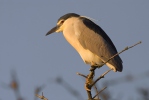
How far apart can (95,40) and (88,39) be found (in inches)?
5.5

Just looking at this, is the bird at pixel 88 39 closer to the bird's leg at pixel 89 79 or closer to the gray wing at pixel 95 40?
the gray wing at pixel 95 40

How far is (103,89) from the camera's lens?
2.66 meters

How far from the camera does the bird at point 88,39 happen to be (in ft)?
17.8

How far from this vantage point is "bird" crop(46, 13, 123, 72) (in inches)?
214

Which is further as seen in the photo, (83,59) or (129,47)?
(83,59)

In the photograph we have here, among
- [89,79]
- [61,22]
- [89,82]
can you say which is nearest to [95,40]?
[61,22]

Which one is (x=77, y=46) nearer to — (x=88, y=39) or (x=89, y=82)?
(x=88, y=39)

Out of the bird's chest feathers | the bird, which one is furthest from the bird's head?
the bird's chest feathers

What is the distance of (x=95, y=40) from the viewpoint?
585 cm

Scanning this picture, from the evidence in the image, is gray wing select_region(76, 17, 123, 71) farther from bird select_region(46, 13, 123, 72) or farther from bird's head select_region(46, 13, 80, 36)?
bird's head select_region(46, 13, 80, 36)

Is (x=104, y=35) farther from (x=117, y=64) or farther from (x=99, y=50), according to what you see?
(x=117, y=64)

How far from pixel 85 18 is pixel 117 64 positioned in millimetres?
1457

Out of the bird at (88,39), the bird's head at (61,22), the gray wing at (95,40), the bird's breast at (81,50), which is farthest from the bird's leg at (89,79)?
the bird's head at (61,22)

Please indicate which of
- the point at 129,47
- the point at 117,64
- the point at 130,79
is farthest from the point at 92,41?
the point at 130,79
